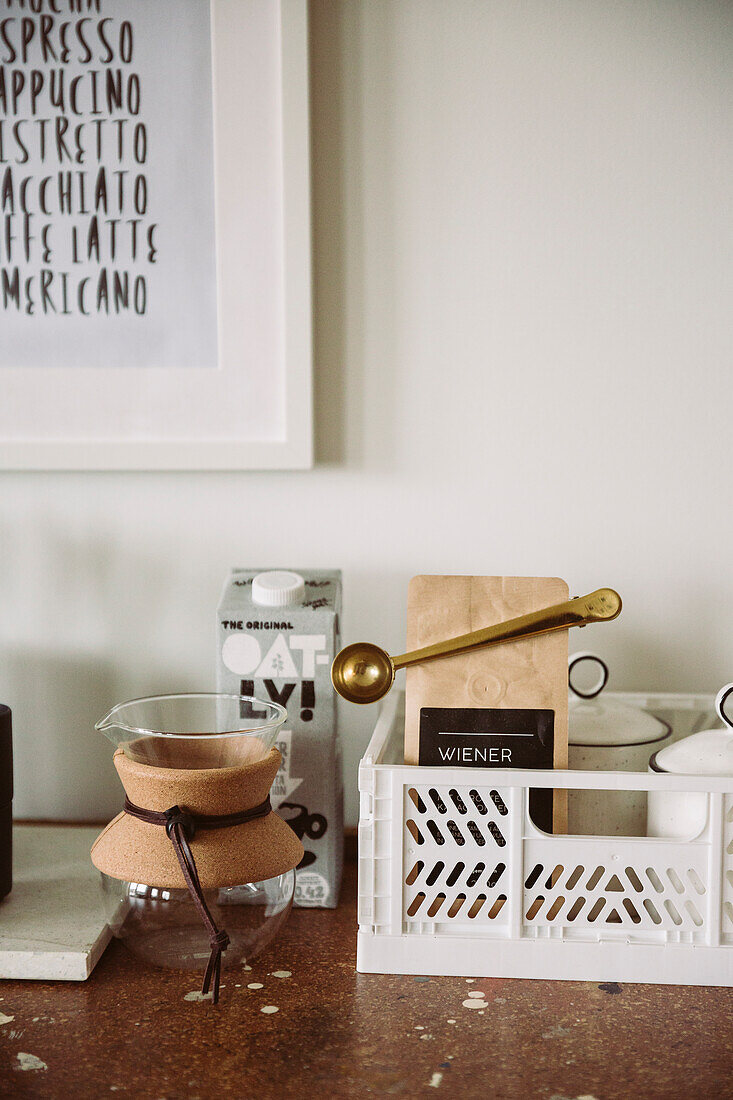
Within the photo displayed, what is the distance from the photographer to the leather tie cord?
0.53 m

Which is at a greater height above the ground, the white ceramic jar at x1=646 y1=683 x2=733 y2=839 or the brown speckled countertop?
the white ceramic jar at x1=646 y1=683 x2=733 y2=839

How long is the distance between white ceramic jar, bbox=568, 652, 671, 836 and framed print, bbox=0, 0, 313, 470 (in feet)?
1.04

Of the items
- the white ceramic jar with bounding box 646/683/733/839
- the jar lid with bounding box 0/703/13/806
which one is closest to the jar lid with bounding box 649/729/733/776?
the white ceramic jar with bounding box 646/683/733/839

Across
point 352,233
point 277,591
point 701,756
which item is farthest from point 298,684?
point 352,233

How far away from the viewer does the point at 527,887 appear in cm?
58

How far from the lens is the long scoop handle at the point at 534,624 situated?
1.96 feet

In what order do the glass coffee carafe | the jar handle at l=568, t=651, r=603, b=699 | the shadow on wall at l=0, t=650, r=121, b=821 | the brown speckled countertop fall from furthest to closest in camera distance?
the shadow on wall at l=0, t=650, r=121, b=821 → the jar handle at l=568, t=651, r=603, b=699 → the glass coffee carafe → the brown speckled countertop

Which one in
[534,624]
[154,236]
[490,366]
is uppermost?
[154,236]

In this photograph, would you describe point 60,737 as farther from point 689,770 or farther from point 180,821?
point 689,770

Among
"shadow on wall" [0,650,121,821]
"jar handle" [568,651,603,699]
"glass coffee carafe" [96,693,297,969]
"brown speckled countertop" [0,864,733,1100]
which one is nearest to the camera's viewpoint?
"brown speckled countertop" [0,864,733,1100]

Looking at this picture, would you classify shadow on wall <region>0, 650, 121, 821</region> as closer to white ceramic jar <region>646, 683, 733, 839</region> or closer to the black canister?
the black canister

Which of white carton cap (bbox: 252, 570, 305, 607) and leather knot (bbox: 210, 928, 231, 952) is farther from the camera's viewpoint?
white carton cap (bbox: 252, 570, 305, 607)

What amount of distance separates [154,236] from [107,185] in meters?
0.06

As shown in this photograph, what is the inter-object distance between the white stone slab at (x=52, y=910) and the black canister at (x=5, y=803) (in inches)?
0.7
